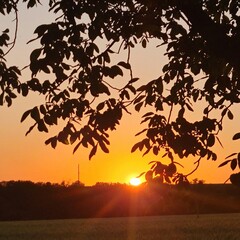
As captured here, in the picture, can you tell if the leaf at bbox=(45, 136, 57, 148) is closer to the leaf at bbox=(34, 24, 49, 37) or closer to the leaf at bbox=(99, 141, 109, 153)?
the leaf at bbox=(99, 141, 109, 153)

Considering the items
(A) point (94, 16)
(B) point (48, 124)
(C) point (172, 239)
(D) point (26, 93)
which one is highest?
(A) point (94, 16)

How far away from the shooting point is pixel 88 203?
205 feet

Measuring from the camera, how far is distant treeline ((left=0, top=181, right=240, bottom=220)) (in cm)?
6056

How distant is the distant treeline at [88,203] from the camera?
6056cm

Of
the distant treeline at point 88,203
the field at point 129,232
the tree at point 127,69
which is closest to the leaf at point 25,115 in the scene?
the tree at point 127,69

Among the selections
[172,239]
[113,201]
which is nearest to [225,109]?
[172,239]

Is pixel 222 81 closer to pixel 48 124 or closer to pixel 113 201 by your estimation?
pixel 48 124

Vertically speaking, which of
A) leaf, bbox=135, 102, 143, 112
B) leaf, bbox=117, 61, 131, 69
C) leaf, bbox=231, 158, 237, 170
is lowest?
leaf, bbox=231, 158, 237, 170

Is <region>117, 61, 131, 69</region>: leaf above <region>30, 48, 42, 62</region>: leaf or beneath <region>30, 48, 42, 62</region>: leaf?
beneath

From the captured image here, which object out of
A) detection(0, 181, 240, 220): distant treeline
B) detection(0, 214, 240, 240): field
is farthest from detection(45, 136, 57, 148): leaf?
detection(0, 181, 240, 220): distant treeline

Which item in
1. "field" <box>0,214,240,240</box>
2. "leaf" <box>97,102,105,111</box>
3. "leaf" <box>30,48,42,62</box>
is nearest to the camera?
"leaf" <box>30,48,42,62</box>

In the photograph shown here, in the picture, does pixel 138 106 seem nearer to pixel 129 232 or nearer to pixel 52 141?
pixel 52 141

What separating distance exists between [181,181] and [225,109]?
127 cm

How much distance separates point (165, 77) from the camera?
9.41m
